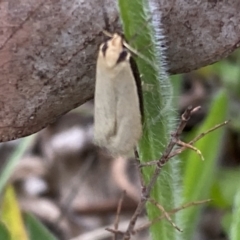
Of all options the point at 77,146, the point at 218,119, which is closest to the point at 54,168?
the point at 77,146

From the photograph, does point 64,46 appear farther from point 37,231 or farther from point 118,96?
point 37,231

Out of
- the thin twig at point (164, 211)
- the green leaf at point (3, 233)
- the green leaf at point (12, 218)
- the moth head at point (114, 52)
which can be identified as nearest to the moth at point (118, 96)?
the moth head at point (114, 52)

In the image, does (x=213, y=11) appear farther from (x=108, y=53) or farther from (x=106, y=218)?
(x=106, y=218)

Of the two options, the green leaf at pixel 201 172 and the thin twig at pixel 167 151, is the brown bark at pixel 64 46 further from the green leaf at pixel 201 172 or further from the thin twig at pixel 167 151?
the green leaf at pixel 201 172

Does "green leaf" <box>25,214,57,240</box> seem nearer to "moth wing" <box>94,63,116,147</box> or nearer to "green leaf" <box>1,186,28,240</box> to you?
"green leaf" <box>1,186,28,240</box>

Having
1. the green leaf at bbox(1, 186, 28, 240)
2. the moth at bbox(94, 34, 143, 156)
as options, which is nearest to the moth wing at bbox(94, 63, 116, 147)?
the moth at bbox(94, 34, 143, 156)
